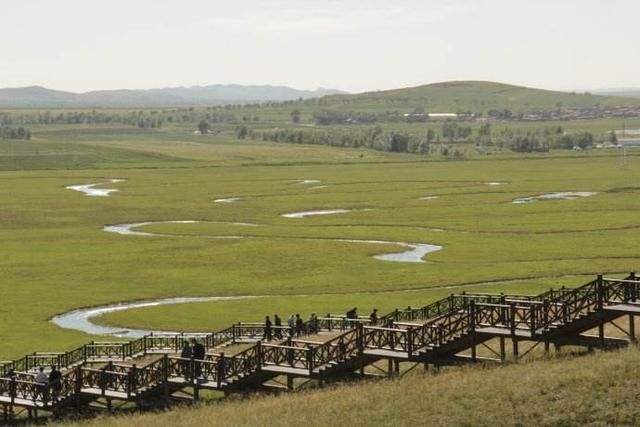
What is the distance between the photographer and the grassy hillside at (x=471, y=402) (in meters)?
27.5

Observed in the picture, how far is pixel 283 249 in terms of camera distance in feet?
316

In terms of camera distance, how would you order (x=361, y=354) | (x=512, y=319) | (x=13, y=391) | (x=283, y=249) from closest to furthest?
(x=512, y=319) → (x=361, y=354) → (x=13, y=391) → (x=283, y=249)

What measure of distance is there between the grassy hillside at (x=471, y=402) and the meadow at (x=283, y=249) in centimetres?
2460

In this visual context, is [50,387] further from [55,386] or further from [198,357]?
[198,357]

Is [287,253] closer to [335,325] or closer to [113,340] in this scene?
[113,340]

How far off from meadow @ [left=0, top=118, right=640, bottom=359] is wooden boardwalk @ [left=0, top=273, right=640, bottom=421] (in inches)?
713

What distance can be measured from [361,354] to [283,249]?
61.4m

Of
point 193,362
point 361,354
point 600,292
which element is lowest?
point 193,362

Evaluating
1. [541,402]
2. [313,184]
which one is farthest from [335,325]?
[313,184]

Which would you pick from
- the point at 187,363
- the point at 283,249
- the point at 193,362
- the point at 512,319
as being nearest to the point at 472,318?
the point at 512,319

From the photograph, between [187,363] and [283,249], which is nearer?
[187,363]

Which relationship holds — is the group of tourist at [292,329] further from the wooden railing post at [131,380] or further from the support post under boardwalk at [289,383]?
the wooden railing post at [131,380]

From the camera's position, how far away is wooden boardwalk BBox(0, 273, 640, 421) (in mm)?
34281

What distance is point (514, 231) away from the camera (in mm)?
107562
